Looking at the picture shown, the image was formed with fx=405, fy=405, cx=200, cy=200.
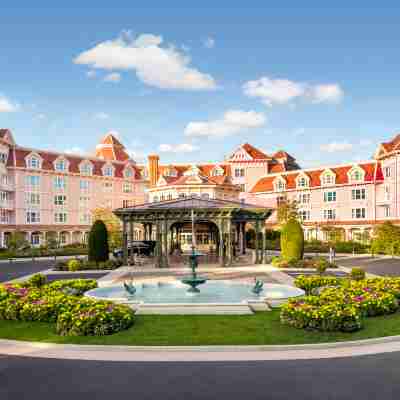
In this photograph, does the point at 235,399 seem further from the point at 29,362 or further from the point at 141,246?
the point at 141,246

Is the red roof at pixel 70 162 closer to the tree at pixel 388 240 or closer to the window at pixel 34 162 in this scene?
the window at pixel 34 162

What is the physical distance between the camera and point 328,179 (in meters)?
62.6

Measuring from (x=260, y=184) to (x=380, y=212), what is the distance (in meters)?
21.1

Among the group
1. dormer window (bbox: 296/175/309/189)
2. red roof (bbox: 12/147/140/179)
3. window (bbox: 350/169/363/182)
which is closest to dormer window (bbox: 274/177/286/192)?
dormer window (bbox: 296/175/309/189)

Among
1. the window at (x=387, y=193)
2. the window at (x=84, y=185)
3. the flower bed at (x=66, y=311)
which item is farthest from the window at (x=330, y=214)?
the flower bed at (x=66, y=311)

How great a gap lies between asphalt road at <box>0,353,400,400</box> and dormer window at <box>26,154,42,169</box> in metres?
56.3

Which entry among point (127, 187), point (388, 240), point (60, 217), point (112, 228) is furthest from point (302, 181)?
point (60, 217)

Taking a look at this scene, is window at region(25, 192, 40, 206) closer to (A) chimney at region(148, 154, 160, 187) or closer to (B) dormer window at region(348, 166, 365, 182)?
(A) chimney at region(148, 154, 160, 187)

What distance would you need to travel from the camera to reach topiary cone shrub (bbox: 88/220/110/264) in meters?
33.8

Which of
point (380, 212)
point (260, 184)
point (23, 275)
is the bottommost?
point (23, 275)

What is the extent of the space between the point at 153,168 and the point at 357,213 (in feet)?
118

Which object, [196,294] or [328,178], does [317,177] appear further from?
[196,294]

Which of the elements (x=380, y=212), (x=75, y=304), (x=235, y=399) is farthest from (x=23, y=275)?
(x=380, y=212)

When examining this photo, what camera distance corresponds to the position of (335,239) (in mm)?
54250
